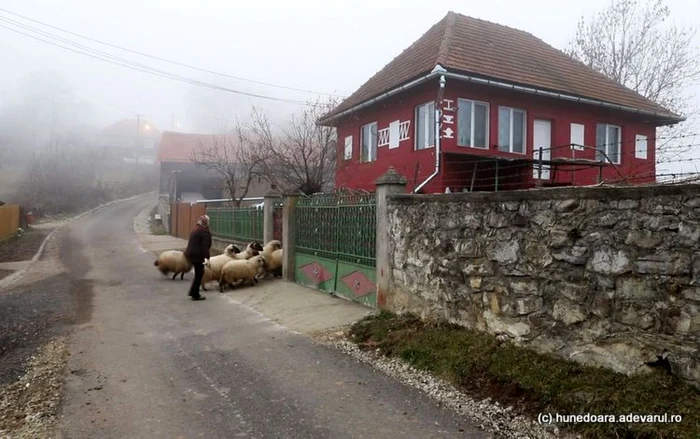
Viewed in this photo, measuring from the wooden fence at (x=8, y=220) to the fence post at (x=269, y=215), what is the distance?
1752 cm

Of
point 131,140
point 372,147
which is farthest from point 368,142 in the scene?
point 131,140

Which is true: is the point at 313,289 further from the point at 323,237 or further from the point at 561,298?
the point at 561,298

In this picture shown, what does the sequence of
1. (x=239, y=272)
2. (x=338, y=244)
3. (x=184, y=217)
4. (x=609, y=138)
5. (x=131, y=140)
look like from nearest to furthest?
(x=338, y=244) < (x=239, y=272) < (x=609, y=138) < (x=184, y=217) < (x=131, y=140)

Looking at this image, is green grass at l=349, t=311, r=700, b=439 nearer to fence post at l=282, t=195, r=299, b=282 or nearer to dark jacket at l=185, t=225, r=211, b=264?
dark jacket at l=185, t=225, r=211, b=264

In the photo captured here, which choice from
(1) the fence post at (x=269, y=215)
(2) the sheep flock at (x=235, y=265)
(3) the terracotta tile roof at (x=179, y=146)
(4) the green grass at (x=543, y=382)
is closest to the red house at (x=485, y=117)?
(1) the fence post at (x=269, y=215)

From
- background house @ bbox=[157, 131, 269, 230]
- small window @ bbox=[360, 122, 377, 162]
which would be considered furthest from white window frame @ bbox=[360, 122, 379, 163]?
background house @ bbox=[157, 131, 269, 230]

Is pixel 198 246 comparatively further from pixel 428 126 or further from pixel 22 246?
pixel 22 246

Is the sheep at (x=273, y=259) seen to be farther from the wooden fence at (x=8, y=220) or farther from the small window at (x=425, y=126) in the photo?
the wooden fence at (x=8, y=220)

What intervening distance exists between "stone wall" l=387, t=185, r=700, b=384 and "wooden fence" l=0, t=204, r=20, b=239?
24526 millimetres

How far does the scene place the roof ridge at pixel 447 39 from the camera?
13.2 metres

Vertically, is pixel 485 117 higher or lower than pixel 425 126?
higher

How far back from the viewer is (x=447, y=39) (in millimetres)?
14656

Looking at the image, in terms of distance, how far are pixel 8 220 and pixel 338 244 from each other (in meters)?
22.8

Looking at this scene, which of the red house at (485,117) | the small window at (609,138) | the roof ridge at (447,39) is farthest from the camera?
the small window at (609,138)
